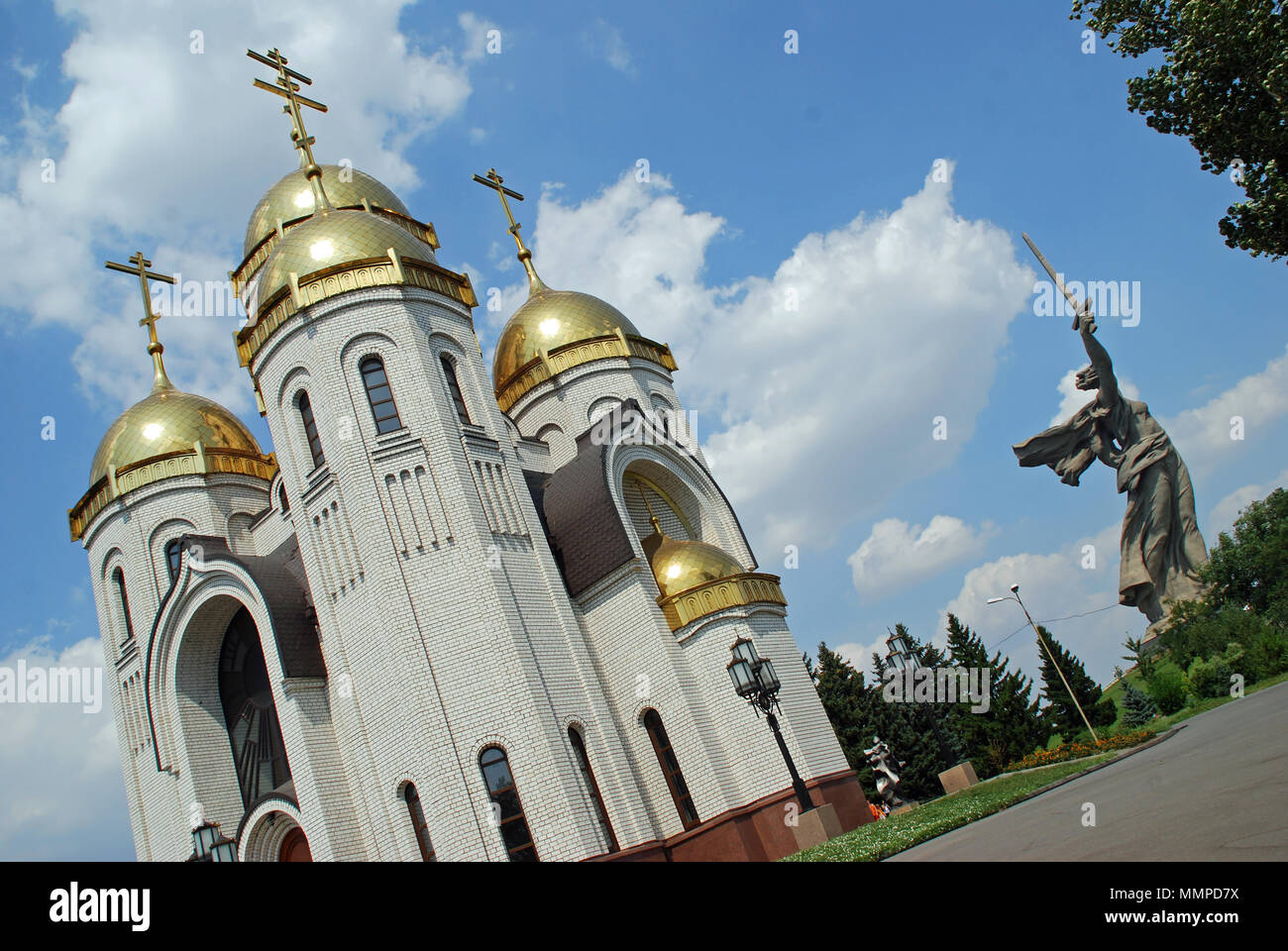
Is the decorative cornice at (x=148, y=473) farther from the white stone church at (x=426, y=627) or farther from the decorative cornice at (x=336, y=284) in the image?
the decorative cornice at (x=336, y=284)

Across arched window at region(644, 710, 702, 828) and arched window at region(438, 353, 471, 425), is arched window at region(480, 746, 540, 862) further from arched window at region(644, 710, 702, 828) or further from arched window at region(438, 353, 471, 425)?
arched window at region(438, 353, 471, 425)

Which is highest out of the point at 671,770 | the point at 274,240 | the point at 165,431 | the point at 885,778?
the point at 274,240

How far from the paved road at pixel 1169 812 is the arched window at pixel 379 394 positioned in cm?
1207

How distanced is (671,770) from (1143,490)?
21.0 m

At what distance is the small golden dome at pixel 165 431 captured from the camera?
79.6 feet

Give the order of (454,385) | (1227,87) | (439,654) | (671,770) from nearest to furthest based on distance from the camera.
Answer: (1227,87)
(439,654)
(671,770)
(454,385)

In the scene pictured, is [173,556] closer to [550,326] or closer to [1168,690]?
[550,326]

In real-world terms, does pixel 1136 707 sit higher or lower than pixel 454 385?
lower

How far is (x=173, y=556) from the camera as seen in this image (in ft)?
76.5

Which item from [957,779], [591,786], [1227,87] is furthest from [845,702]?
[1227,87]

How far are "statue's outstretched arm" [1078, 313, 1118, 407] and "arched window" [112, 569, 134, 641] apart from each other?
94.4ft

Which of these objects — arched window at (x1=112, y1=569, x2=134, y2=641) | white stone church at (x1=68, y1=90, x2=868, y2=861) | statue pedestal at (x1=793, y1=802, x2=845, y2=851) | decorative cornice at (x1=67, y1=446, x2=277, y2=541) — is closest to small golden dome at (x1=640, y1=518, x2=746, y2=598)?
white stone church at (x1=68, y1=90, x2=868, y2=861)

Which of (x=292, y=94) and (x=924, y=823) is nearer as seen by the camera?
(x=924, y=823)

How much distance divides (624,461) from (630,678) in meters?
5.24
